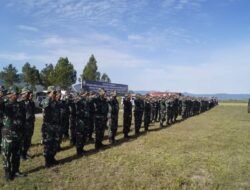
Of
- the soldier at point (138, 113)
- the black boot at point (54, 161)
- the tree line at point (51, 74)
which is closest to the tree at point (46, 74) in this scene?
the tree line at point (51, 74)

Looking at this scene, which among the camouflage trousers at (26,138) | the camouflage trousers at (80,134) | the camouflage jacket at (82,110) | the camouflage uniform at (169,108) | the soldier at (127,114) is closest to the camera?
the camouflage trousers at (26,138)

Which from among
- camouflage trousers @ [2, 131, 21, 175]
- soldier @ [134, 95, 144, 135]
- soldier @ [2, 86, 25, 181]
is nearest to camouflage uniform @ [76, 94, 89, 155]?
soldier @ [2, 86, 25, 181]

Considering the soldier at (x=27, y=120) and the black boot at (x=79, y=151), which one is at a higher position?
the soldier at (x=27, y=120)

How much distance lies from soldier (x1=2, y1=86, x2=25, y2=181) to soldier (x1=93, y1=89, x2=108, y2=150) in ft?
12.8

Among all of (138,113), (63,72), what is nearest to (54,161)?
(138,113)

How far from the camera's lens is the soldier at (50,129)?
9891 mm

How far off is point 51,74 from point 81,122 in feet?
159

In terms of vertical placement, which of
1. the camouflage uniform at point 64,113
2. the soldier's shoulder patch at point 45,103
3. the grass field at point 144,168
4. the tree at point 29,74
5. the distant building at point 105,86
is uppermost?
the tree at point 29,74

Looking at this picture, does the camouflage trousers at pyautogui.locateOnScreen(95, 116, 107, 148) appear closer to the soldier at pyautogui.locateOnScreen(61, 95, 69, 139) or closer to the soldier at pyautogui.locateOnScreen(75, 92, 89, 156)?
the soldier at pyautogui.locateOnScreen(75, 92, 89, 156)

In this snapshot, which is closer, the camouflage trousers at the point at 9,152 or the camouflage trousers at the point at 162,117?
the camouflage trousers at the point at 9,152

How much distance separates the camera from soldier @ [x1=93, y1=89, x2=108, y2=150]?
12609 mm

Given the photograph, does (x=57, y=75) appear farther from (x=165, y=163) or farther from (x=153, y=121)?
(x=165, y=163)

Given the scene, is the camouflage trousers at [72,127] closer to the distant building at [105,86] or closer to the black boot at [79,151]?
the black boot at [79,151]

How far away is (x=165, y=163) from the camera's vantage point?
416 inches
